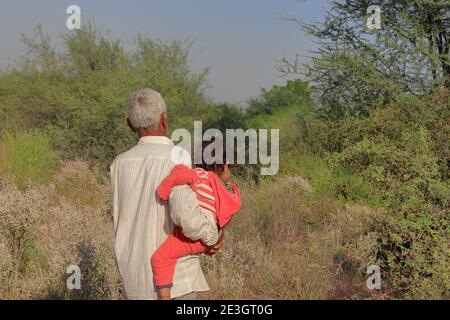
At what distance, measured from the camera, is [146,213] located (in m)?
2.54

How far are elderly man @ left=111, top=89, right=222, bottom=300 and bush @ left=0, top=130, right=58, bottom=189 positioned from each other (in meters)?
6.22

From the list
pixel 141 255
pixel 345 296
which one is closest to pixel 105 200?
pixel 345 296

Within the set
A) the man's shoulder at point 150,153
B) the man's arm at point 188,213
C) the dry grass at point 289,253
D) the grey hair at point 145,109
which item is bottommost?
the dry grass at point 289,253

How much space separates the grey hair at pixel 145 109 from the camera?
257 centimetres

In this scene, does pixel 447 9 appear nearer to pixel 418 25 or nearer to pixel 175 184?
pixel 418 25

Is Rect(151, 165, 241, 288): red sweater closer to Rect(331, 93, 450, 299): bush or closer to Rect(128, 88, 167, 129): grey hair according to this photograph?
Rect(128, 88, 167, 129): grey hair

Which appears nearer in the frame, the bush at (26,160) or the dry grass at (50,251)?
the dry grass at (50,251)

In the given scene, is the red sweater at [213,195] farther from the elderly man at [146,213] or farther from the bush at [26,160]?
the bush at [26,160]

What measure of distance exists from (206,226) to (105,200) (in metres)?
5.81

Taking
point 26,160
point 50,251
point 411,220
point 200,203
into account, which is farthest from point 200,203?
point 26,160

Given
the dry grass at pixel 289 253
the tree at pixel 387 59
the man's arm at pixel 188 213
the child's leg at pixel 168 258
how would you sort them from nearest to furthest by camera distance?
the man's arm at pixel 188 213, the child's leg at pixel 168 258, the dry grass at pixel 289 253, the tree at pixel 387 59

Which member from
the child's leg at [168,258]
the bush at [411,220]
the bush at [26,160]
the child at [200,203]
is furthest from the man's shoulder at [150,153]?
the bush at [26,160]

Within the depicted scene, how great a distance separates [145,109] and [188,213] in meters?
0.53

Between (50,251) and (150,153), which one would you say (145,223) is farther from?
(50,251)
